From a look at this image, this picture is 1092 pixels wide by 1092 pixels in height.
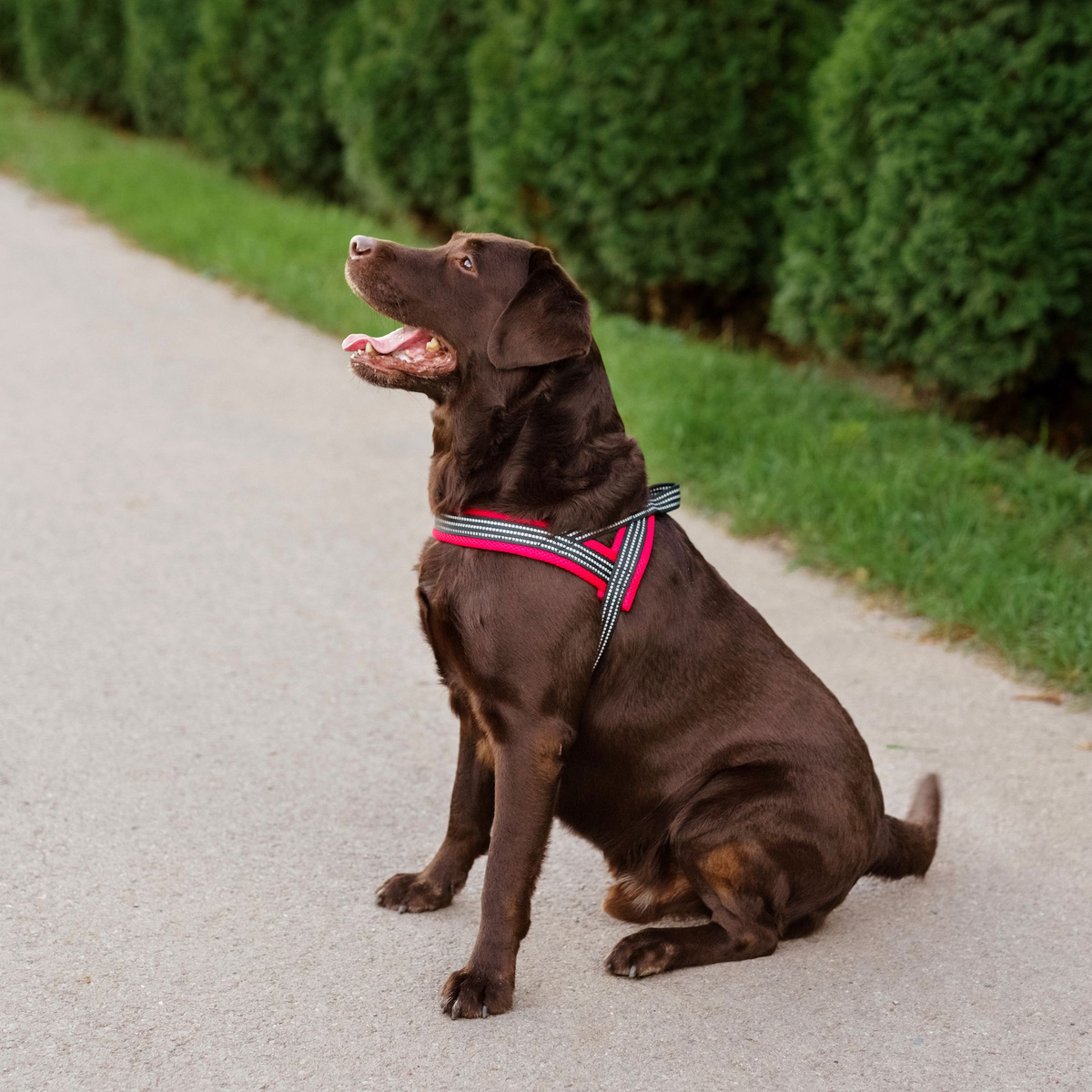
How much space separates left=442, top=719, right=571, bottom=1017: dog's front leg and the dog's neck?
476 mm

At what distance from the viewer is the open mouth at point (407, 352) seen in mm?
3076

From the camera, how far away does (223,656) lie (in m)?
4.61

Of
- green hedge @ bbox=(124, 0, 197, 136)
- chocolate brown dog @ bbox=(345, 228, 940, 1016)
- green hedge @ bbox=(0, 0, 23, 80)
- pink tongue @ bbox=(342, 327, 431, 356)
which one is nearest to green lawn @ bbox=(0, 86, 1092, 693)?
chocolate brown dog @ bbox=(345, 228, 940, 1016)

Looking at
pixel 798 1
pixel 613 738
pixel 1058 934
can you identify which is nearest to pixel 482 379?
pixel 613 738

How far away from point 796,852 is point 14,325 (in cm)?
700

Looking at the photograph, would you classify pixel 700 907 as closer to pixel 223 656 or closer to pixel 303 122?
pixel 223 656

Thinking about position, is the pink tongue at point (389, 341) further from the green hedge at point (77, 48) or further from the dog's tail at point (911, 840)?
the green hedge at point (77, 48)

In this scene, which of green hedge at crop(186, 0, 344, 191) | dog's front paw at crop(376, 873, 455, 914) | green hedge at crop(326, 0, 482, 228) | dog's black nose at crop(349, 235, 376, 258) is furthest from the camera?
green hedge at crop(186, 0, 344, 191)

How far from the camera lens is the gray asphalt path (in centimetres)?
276

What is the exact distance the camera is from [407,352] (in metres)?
3.15

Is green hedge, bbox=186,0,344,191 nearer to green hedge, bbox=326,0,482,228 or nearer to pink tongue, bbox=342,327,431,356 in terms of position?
green hedge, bbox=326,0,482,228

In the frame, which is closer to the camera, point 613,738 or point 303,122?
point 613,738

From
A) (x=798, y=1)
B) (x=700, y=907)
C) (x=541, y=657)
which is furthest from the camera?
(x=798, y=1)

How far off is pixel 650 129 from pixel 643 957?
5639mm
